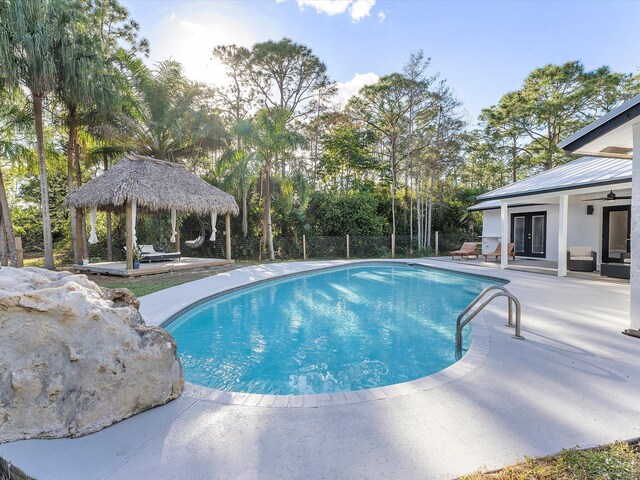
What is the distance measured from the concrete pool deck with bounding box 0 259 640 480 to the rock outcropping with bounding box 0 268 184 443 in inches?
5.4

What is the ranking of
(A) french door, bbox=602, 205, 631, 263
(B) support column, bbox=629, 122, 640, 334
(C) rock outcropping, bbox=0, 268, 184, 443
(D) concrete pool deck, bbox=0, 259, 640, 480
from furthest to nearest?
(A) french door, bbox=602, 205, 631, 263 → (B) support column, bbox=629, 122, 640, 334 → (C) rock outcropping, bbox=0, 268, 184, 443 → (D) concrete pool deck, bbox=0, 259, 640, 480

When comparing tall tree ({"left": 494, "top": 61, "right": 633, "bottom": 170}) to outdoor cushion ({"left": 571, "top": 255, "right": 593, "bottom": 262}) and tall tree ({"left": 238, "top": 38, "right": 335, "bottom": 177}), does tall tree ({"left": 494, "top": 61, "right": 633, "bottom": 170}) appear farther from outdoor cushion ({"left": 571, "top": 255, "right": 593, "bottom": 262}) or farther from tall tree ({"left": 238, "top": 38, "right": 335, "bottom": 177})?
tall tree ({"left": 238, "top": 38, "right": 335, "bottom": 177})

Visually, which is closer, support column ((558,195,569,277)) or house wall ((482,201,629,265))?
support column ((558,195,569,277))

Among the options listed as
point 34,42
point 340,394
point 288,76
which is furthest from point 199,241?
point 340,394

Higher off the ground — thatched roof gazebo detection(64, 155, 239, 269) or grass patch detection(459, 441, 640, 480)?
thatched roof gazebo detection(64, 155, 239, 269)

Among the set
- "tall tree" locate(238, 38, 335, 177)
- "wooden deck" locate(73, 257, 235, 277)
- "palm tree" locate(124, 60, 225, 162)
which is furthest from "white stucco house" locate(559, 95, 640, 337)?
"tall tree" locate(238, 38, 335, 177)

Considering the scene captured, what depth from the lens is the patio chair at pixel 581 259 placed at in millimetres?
11102

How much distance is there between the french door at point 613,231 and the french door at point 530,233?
2.46 metres

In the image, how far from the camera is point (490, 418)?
2750 mm

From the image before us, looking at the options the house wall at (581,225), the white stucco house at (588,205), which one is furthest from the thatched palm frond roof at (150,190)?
the house wall at (581,225)

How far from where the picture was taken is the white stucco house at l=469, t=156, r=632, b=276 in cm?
995

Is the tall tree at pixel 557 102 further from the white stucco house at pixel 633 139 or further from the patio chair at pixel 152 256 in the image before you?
the patio chair at pixel 152 256

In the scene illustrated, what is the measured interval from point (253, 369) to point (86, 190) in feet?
35.7

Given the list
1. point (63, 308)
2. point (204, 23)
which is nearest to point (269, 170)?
point (204, 23)
